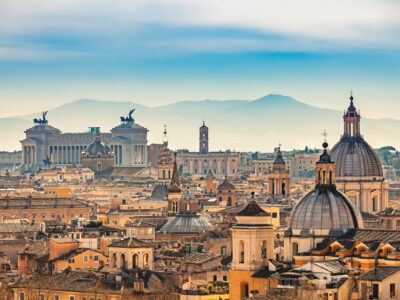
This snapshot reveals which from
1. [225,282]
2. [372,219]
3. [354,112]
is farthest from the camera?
[354,112]

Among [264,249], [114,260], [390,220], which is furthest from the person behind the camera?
[390,220]

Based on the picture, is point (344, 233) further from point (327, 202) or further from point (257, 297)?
point (257, 297)

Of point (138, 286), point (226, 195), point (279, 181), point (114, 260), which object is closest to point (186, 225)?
point (279, 181)

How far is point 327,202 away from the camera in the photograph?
253 ft

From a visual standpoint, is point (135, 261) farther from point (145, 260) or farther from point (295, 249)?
point (295, 249)

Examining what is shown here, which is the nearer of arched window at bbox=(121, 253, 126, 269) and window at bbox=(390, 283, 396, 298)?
window at bbox=(390, 283, 396, 298)

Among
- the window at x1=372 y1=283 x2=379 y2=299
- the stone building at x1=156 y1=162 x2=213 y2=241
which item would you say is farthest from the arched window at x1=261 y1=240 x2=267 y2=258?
the stone building at x1=156 y1=162 x2=213 y2=241

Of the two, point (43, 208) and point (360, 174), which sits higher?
point (360, 174)

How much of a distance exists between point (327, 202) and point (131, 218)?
2696 inches

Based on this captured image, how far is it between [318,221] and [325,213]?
0.43 m

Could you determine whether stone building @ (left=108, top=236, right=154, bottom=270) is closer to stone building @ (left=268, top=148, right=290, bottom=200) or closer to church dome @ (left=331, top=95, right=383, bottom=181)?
church dome @ (left=331, top=95, right=383, bottom=181)

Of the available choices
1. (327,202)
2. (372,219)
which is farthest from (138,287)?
(372,219)

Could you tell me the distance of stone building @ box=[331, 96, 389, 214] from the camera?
13162 cm

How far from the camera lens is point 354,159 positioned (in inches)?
5221
